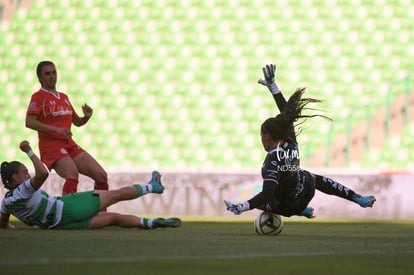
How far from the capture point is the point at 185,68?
662 inches

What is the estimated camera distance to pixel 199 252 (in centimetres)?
639

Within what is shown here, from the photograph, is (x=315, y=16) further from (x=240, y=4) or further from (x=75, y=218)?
(x=75, y=218)

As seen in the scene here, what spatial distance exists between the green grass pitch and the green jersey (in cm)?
13

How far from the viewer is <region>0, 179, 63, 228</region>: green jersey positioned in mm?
8234

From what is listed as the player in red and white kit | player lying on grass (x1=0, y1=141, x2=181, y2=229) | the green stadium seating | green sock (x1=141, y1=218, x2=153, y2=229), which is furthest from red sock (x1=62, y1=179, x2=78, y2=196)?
the green stadium seating

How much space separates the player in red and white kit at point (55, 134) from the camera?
9688 millimetres

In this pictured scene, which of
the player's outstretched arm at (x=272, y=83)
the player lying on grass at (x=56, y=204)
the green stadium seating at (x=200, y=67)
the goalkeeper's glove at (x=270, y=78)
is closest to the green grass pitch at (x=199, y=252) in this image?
the player lying on grass at (x=56, y=204)

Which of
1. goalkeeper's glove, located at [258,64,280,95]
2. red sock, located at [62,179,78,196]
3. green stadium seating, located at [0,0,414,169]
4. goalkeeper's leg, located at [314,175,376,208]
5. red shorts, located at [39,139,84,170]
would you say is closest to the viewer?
goalkeeper's leg, located at [314,175,376,208]

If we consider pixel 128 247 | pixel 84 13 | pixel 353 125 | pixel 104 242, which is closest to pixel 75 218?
pixel 104 242

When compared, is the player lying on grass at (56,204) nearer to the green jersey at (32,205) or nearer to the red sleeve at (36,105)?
the green jersey at (32,205)

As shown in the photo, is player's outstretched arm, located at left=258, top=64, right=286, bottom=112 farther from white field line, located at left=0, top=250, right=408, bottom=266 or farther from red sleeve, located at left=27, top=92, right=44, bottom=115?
white field line, located at left=0, top=250, right=408, bottom=266

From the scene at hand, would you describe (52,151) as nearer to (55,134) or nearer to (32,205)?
(55,134)

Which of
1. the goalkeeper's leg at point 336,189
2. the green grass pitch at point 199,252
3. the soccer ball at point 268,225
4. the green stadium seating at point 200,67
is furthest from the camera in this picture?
the green stadium seating at point 200,67

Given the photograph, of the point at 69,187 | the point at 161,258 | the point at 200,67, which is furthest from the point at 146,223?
the point at 200,67
